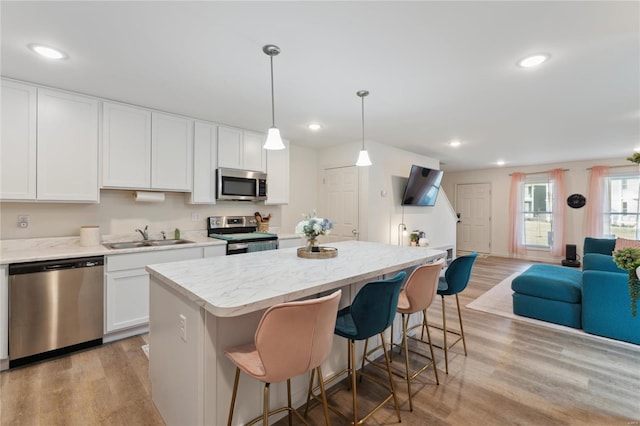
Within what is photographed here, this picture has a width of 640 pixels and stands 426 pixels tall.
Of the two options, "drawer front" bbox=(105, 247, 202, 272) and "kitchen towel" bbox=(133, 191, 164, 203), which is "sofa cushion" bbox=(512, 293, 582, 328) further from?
"kitchen towel" bbox=(133, 191, 164, 203)

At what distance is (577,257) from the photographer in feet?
21.2

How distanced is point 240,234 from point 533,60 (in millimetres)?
3668

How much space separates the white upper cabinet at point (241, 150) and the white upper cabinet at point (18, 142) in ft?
5.76

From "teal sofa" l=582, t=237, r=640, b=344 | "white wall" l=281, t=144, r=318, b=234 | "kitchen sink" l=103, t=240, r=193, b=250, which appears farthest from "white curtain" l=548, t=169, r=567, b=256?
"kitchen sink" l=103, t=240, r=193, b=250

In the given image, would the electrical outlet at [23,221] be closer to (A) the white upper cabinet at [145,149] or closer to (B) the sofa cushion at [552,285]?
(A) the white upper cabinet at [145,149]

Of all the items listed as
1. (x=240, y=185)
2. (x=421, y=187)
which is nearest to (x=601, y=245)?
(x=421, y=187)

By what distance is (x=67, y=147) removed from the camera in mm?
2775

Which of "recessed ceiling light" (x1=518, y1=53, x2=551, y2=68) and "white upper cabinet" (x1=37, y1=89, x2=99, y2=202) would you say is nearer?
"recessed ceiling light" (x1=518, y1=53, x2=551, y2=68)

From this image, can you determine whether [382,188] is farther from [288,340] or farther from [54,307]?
[54,307]

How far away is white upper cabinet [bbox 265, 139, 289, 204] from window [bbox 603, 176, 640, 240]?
23.0ft

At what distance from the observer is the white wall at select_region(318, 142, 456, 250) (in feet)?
15.3

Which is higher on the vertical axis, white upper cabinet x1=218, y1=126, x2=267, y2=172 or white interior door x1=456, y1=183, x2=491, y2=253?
white upper cabinet x1=218, y1=126, x2=267, y2=172

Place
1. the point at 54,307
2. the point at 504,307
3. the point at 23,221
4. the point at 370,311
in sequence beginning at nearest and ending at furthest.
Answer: the point at 370,311 < the point at 54,307 < the point at 23,221 < the point at 504,307

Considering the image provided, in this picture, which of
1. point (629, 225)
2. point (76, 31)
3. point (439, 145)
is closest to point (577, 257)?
point (629, 225)
